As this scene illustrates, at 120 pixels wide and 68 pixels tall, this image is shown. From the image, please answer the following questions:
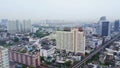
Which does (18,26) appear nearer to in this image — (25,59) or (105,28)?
(105,28)

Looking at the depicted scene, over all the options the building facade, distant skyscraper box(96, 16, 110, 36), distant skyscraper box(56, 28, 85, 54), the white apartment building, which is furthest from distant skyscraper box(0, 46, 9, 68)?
the white apartment building

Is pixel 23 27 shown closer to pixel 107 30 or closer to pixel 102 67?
pixel 107 30

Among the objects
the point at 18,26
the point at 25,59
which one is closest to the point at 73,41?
the point at 25,59

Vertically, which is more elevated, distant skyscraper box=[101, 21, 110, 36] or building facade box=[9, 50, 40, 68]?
distant skyscraper box=[101, 21, 110, 36]

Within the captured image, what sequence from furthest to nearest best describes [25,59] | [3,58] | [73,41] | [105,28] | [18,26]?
[18,26]
[105,28]
[73,41]
[25,59]
[3,58]

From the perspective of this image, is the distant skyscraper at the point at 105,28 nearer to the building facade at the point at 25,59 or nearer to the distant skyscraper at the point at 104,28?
the distant skyscraper at the point at 104,28

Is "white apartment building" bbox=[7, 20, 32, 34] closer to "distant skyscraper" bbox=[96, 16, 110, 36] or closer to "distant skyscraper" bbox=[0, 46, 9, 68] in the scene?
"distant skyscraper" bbox=[96, 16, 110, 36]

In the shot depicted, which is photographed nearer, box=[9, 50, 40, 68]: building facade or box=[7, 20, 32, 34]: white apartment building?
box=[9, 50, 40, 68]: building facade

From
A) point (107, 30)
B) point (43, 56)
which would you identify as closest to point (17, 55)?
point (43, 56)
